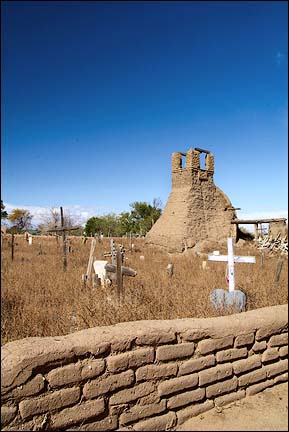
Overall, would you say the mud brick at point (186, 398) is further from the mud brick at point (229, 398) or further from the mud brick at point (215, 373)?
the mud brick at point (229, 398)

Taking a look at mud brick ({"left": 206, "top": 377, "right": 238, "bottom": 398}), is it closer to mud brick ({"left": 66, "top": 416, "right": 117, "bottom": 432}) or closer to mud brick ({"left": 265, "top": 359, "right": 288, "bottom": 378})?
mud brick ({"left": 265, "top": 359, "right": 288, "bottom": 378})

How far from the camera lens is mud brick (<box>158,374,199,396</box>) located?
2.94 metres

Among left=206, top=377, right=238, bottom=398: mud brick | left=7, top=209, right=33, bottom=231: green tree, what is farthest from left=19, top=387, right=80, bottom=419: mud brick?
left=7, top=209, right=33, bottom=231: green tree

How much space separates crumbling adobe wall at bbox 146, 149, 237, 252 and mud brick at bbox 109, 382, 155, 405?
7672mm

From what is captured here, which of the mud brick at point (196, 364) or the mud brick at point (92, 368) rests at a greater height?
the mud brick at point (92, 368)

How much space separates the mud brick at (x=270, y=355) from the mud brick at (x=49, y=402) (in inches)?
82.4

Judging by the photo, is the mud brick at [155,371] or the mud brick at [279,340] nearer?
the mud brick at [155,371]

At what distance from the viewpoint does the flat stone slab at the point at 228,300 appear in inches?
179

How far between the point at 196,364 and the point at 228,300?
5.55 feet

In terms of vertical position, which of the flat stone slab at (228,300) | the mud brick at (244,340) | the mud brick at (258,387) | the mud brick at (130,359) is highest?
the flat stone slab at (228,300)

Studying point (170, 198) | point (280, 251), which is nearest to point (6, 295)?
point (170, 198)

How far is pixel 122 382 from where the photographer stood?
2.75 meters

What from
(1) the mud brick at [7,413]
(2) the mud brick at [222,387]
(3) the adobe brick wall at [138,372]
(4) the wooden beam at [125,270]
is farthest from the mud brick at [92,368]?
(4) the wooden beam at [125,270]

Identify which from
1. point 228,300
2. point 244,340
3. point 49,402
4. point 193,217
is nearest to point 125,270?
point 228,300
